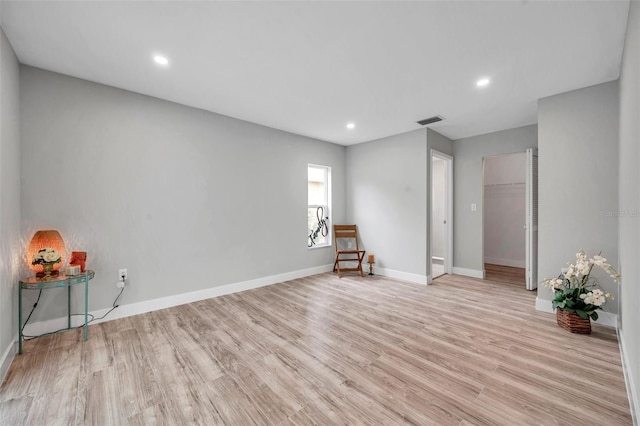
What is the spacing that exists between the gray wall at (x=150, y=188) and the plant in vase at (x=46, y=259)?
0.33 m

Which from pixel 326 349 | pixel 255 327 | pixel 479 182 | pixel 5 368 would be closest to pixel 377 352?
pixel 326 349

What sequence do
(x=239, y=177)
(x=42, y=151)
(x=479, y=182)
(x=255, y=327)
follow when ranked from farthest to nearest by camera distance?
(x=479, y=182) < (x=239, y=177) < (x=255, y=327) < (x=42, y=151)

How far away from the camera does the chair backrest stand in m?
5.08

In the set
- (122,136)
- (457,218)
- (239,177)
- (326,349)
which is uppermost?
(122,136)

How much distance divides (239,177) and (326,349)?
2603 millimetres

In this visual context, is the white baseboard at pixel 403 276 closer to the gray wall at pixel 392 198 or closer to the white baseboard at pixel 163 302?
the gray wall at pixel 392 198

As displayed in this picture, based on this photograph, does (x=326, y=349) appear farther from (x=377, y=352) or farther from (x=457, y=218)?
(x=457, y=218)

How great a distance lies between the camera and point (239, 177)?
3.82 meters

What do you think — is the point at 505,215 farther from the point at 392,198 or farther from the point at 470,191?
the point at 392,198

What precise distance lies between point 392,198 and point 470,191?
4.72 feet

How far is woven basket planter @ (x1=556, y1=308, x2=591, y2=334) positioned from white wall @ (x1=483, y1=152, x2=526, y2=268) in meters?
3.16

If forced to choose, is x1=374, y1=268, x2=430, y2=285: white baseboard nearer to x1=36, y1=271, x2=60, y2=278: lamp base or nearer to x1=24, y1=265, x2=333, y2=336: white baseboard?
x1=24, y1=265, x2=333, y2=336: white baseboard

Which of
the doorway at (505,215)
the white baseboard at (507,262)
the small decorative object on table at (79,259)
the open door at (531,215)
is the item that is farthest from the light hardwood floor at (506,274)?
the small decorative object on table at (79,259)

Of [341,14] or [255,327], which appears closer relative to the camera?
[341,14]
